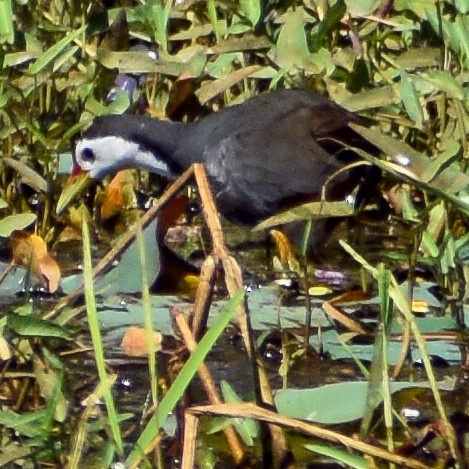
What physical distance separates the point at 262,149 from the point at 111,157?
0.50 meters

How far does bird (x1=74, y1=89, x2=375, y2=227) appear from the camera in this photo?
391 centimetres

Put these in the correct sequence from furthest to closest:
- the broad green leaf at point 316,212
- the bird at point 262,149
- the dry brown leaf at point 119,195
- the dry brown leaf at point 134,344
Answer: the dry brown leaf at point 119,195, the bird at point 262,149, the dry brown leaf at point 134,344, the broad green leaf at point 316,212

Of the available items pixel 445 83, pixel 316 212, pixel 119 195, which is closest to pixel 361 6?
pixel 445 83

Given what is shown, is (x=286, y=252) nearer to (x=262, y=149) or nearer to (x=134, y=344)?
(x=262, y=149)

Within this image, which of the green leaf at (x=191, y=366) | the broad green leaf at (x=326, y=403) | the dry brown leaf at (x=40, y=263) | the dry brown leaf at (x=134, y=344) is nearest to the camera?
the green leaf at (x=191, y=366)

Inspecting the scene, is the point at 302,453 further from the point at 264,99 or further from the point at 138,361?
the point at 264,99

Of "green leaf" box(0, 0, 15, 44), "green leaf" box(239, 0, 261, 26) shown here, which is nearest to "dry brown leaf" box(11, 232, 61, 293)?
"green leaf" box(0, 0, 15, 44)

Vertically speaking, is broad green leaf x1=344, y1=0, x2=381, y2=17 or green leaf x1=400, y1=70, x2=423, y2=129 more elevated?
broad green leaf x1=344, y1=0, x2=381, y2=17

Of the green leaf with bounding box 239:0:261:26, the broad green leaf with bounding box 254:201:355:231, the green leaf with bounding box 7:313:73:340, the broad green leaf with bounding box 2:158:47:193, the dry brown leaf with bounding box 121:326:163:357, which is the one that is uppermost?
the green leaf with bounding box 239:0:261:26

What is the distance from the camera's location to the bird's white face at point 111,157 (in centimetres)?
427

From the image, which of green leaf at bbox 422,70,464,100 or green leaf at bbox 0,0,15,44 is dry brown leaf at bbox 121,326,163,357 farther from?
green leaf at bbox 0,0,15,44

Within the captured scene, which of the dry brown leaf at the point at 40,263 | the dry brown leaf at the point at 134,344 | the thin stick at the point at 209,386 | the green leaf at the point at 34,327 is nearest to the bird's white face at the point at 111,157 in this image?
the dry brown leaf at the point at 40,263

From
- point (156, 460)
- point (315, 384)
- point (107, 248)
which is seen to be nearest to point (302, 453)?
point (156, 460)

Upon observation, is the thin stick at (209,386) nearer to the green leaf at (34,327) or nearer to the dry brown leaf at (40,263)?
the green leaf at (34,327)
